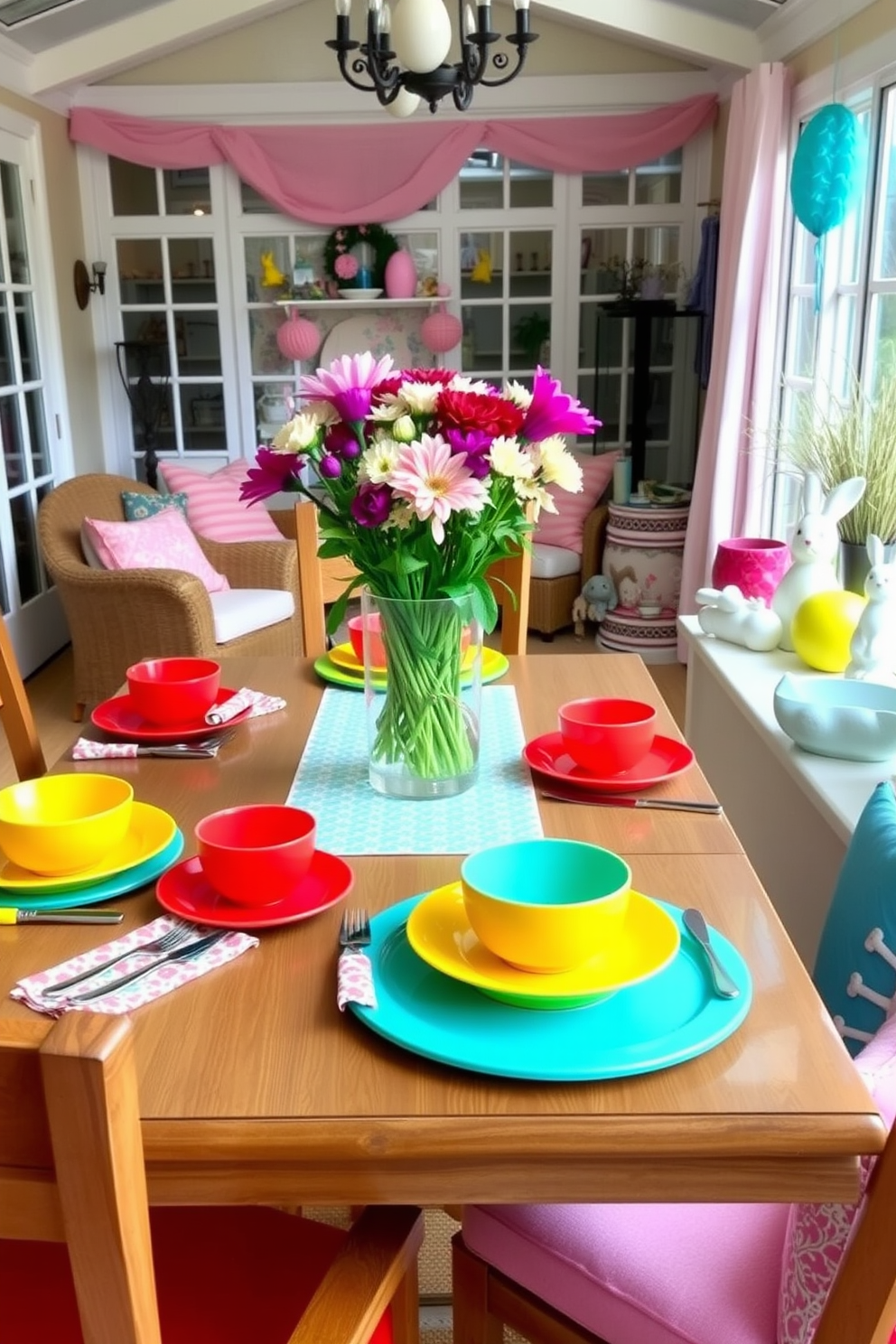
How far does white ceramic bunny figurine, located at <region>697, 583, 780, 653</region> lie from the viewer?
91.1 inches

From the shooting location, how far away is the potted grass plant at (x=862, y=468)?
232cm

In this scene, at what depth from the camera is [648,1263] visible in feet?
3.38

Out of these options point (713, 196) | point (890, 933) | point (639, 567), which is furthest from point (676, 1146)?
point (713, 196)

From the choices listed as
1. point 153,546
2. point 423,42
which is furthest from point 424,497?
point 153,546

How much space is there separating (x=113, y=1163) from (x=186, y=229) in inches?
204

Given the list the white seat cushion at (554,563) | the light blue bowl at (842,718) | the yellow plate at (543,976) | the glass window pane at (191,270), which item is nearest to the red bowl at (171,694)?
the yellow plate at (543,976)

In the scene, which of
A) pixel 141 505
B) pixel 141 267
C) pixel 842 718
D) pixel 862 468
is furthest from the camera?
pixel 141 267

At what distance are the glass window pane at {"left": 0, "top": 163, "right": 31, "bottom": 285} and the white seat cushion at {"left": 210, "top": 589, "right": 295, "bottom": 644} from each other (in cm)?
160

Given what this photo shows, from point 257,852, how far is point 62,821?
26 centimetres

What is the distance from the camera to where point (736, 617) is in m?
2.35

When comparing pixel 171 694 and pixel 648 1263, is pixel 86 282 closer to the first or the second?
pixel 171 694

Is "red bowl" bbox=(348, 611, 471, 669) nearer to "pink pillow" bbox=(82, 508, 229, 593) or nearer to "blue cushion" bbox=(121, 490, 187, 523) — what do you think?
"pink pillow" bbox=(82, 508, 229, 593)

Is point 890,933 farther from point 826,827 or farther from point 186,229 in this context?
point 186,229

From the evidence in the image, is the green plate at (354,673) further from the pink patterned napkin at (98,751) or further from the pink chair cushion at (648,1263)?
the pink chair cushion at (648,1263)
